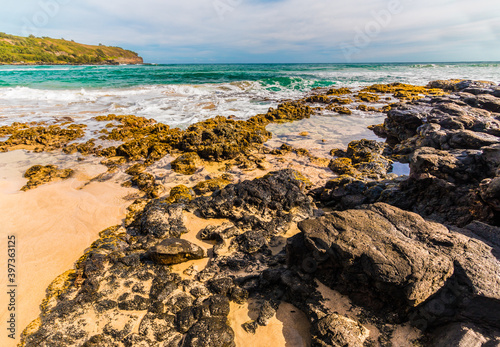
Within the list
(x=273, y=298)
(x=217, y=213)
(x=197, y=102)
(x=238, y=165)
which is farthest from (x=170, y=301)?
(x=197, y=102)

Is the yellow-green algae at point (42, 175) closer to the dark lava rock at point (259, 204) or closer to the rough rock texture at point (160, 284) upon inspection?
the rough rock texture at point (160, 284)

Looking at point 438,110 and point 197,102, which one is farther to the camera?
point 197,102

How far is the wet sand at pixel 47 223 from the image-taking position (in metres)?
3.53

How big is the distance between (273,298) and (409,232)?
6.88 feet

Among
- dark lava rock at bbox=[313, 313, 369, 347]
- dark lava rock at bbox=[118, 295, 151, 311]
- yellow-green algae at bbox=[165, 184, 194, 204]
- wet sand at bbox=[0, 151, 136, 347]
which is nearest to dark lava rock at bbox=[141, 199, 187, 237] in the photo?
yellow-green algae at bbox=[165, 184, 194, 204]

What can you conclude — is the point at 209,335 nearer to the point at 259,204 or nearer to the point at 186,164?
the point at 259,204

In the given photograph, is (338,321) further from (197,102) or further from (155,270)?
(197,102)

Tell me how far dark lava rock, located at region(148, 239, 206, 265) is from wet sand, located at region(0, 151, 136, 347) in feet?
5.20

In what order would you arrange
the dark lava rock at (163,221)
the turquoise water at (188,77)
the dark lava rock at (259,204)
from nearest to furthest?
1. the dark lava rock at (163,221)
2. the dark lava rock at (259,204)
3. the turquoise water at (188,77)

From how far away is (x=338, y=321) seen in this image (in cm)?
270

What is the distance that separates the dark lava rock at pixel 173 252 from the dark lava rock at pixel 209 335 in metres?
1.18

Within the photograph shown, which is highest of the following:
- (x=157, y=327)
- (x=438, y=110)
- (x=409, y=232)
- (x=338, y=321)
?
(x=438, y=110)

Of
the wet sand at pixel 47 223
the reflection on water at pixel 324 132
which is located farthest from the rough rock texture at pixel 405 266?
the reflection on water at pixel 324 132

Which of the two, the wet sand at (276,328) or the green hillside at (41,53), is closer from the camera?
the wet sand at (276,328)
